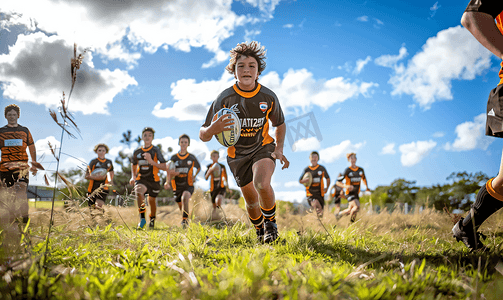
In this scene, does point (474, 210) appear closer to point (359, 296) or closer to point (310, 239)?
point (310, 239)

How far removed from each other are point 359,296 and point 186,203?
7710 millimetres

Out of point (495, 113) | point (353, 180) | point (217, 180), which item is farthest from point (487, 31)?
point (217, 180)

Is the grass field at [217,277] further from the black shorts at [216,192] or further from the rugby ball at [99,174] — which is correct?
the black shorts at [216,192]

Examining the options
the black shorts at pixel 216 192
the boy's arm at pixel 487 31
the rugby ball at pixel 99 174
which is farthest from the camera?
the black shorts at pixel 216 192

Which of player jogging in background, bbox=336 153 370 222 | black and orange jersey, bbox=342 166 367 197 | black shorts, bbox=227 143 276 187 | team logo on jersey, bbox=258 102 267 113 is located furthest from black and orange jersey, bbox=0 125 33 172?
black and orange jersey, bbox=342 166 367 197

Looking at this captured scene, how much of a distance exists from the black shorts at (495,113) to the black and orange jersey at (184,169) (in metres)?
7.74

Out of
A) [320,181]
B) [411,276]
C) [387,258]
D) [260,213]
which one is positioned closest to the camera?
[411,276]

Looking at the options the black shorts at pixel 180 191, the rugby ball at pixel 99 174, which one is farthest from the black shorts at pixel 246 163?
the rugby ball at pixel 99 174

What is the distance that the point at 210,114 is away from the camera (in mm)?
3879

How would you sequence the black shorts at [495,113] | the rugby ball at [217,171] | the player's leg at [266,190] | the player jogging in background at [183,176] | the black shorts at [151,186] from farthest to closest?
1. the rugby ball at [217,171]
2. the player jogging in background at [183,176]
3. the black shorts at [151,186]
4. the player's leg at [266,190]
5. the black shorts at [495,113]

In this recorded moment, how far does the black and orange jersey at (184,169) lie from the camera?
9.01 metres

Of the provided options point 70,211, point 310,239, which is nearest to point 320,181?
point 310,239

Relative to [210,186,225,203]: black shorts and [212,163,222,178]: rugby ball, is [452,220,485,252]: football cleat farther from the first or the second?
[210,186,225,203]: black shorts

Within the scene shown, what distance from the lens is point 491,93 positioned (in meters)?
2.52
